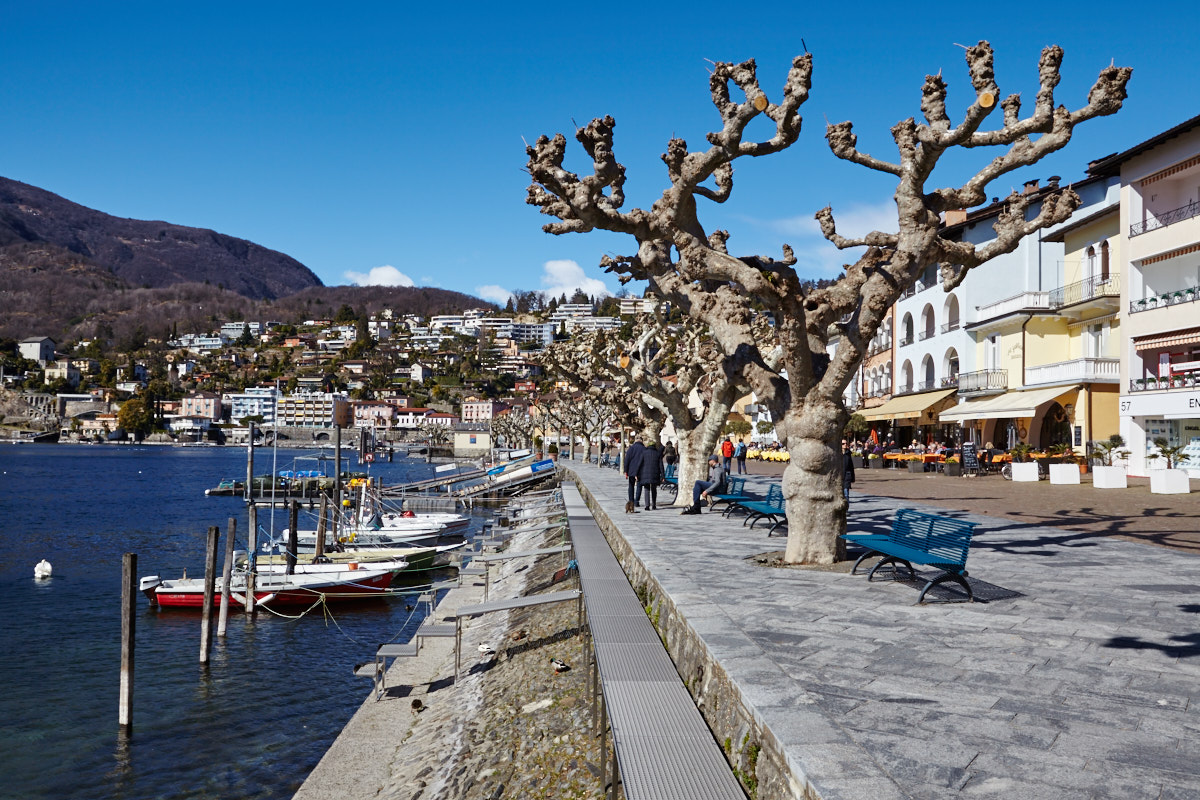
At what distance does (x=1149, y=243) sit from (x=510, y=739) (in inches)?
1126

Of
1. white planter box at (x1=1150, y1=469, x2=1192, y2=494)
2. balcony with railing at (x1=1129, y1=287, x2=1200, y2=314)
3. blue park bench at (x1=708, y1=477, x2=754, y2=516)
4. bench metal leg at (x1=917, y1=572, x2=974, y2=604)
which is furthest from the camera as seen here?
balcony with railing at (x1=1129, y1=287, x2=1200, y2=314)

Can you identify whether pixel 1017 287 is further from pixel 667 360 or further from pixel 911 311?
pixel 667 360

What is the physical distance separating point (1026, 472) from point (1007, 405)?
22.4 ft

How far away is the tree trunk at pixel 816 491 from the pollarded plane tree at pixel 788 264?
0.02 meters

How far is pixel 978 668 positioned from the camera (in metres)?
6.18

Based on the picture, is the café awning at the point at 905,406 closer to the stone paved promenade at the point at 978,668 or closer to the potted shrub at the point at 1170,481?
the potted shrub at the point at 1170,481

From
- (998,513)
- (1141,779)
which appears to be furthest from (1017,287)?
(1141,779)

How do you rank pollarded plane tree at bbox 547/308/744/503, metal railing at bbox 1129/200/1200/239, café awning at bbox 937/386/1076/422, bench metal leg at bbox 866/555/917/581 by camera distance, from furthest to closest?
1. café awning at bbox 937/386/1076/422
2. metal railing at bbox 1129/200/1200/239
3. pollarded plane tree at bbox 547/308/744/503
4. bench metal leg at bbox 866/555/917/581

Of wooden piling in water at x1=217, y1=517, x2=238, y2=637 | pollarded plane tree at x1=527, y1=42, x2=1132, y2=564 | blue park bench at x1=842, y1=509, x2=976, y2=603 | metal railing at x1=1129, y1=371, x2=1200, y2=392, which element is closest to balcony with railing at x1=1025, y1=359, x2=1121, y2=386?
metal railing at x1=1129, y1=371, x2=1200, y2=392

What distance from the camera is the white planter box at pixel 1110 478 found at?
25.8 meters

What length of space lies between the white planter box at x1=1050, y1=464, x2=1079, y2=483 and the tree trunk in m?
19.9

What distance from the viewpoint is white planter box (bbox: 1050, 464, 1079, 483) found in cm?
2756

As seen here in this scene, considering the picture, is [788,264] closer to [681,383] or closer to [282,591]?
[681,383]

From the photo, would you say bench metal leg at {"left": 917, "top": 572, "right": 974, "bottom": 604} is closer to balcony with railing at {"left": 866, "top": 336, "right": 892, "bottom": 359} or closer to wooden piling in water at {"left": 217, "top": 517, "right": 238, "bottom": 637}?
wooden piling in water at {"left": 217, "top": 517, "right": 238, "bottom": 637}
